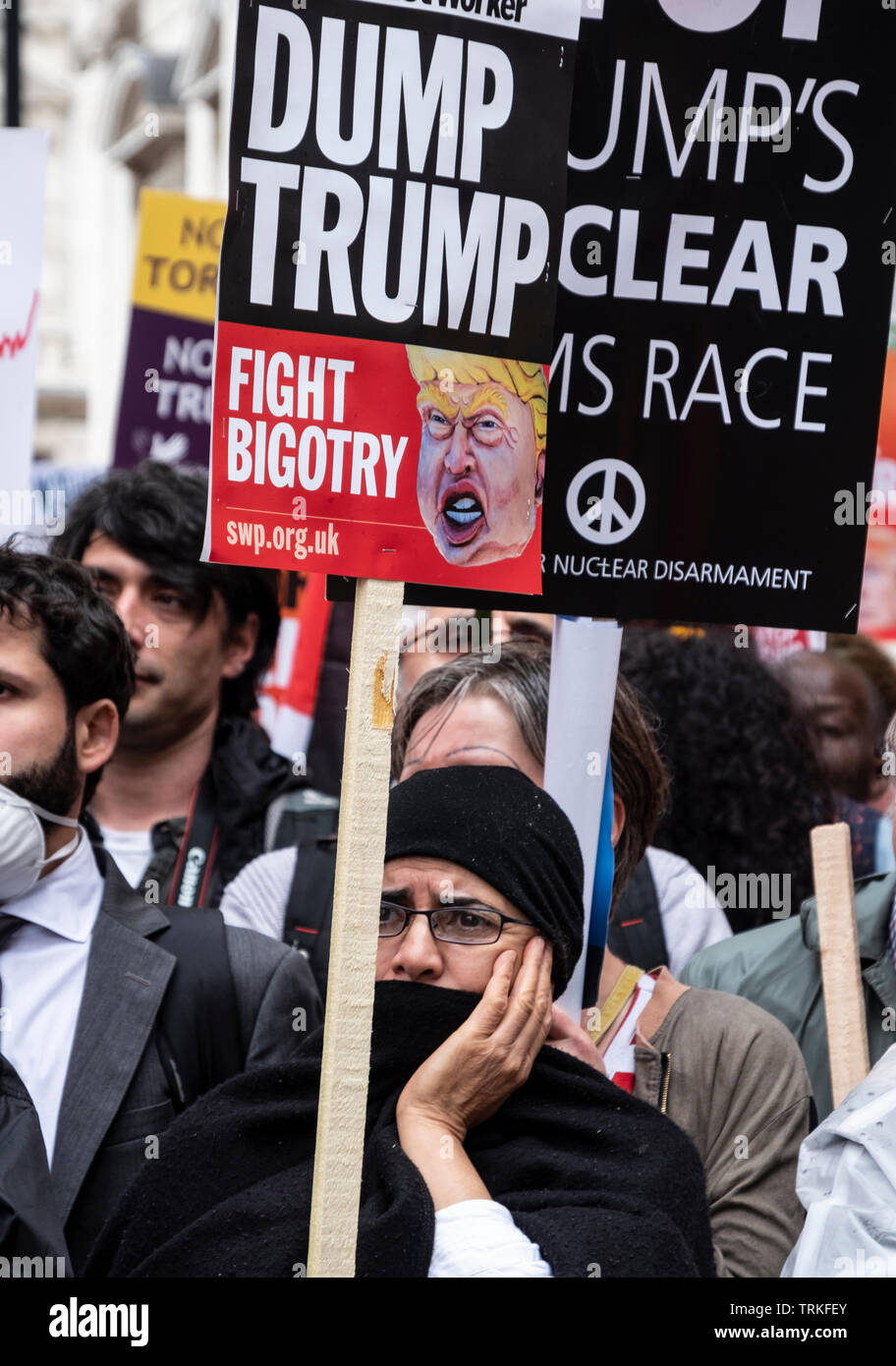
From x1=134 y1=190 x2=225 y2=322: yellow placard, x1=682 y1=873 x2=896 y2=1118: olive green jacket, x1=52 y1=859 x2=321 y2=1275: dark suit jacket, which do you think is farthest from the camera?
x1=134 y1=190 x2=225 y2=322: yellow placard

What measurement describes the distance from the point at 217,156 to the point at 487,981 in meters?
15.8

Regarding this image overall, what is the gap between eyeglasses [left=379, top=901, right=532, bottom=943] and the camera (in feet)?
8.68

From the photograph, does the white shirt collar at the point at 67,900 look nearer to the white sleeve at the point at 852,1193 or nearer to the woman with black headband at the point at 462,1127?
the woman with black headband at the point at 462,1127

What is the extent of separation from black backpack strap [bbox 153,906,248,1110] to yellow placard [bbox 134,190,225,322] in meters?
3.42

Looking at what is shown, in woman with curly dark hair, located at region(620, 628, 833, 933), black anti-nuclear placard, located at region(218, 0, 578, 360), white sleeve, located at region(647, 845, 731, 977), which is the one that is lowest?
white sleeve, located at region(647, 845, 731, 977)

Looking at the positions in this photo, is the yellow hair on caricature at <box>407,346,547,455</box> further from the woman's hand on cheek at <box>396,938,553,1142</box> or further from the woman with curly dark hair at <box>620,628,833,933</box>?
the woman with curly dark hair at <box>620,628,833,933</box>

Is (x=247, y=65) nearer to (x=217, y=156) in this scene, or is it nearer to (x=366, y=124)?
(x=366, y=124)

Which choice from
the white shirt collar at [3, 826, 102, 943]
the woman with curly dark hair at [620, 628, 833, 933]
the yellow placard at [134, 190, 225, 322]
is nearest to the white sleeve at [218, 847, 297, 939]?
the white shirt collar at [3, 826, 102, 943]

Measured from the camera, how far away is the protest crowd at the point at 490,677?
8.15ft

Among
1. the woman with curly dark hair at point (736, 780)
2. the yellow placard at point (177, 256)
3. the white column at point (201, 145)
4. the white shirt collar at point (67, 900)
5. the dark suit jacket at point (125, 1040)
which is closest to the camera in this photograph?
the dark suit jacket at point (125, 1040)

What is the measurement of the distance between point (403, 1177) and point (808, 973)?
4.31ft

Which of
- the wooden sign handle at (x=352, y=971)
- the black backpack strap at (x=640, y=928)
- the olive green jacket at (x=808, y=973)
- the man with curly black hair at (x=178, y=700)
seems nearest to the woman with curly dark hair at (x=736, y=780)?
the black backpack strap at (x=640, y=928)
